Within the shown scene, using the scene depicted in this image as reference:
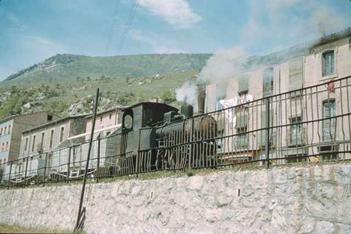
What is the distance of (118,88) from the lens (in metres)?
108

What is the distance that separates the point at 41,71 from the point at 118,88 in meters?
103

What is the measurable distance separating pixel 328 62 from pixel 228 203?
2806 centimetres

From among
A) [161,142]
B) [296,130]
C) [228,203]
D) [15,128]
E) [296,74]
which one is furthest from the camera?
[15,128]

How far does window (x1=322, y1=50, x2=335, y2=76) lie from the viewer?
3272 centimetres

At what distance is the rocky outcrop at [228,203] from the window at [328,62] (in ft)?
82.1

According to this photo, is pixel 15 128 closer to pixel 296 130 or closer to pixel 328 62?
pixel 328 62

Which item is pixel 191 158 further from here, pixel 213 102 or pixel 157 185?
pixel 213 102

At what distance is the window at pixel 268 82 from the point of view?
38.2 metres

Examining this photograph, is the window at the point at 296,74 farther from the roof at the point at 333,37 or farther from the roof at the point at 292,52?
the roof at the point at 333,37

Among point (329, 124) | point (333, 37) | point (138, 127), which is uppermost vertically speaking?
point (333, 37)

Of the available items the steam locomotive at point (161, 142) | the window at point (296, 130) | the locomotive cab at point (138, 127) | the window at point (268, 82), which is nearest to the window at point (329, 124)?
the window at point (296, 130)

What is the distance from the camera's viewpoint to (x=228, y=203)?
7.85m

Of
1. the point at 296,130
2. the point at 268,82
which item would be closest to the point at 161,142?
the point at 296,130

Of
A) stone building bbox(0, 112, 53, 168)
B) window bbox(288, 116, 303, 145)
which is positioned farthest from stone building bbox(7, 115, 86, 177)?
window bbox(288, 116, 303, 145)
